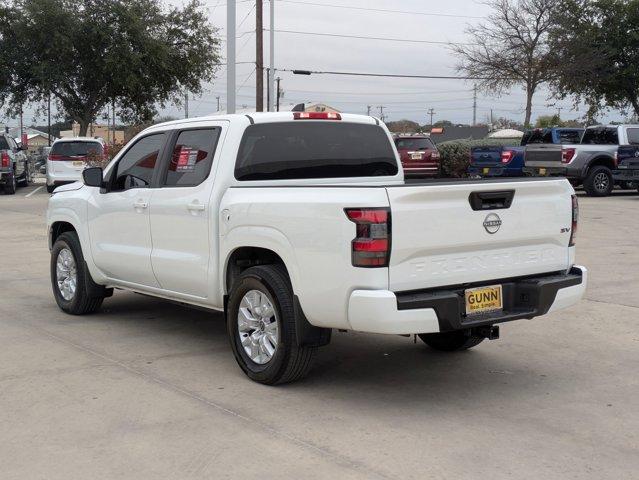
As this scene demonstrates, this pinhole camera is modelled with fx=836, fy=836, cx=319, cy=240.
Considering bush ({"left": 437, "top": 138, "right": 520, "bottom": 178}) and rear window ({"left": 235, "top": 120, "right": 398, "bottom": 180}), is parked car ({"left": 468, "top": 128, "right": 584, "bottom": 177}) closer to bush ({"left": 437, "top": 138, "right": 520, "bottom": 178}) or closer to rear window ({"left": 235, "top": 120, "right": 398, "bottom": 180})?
bush ({"left": 437, "top": 138, "right": 520, "bottom": 178})

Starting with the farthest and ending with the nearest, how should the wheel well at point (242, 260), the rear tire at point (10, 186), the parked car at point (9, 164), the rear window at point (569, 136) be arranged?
the rear tire at point (10, 186) < the parked car at point (9, 164) < the rear window at point (569, 136) < the wheel well at point (242, 260)

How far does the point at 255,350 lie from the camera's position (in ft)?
18.7

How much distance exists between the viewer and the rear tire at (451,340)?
6391mm

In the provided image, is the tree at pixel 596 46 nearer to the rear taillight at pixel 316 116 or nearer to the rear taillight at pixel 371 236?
the rear taillight at pixel 316 116

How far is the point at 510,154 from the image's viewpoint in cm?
2375

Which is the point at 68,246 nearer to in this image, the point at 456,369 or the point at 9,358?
the point at 9,358

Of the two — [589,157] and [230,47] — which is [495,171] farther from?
[230,47]

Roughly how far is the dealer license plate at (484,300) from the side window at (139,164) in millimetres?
2987

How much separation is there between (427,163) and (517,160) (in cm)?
432

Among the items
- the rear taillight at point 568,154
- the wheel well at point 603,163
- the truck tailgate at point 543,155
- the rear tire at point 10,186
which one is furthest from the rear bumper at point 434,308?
the rear tire at point 10,186

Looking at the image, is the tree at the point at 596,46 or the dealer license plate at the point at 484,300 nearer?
the dealer license plate at the point at 484,300

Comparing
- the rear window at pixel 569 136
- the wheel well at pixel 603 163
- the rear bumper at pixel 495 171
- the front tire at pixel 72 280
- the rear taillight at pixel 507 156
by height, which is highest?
the rear window at pixel 569 136

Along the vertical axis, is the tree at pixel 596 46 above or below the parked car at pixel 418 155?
above

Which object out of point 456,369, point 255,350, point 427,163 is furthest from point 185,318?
point 427,163
